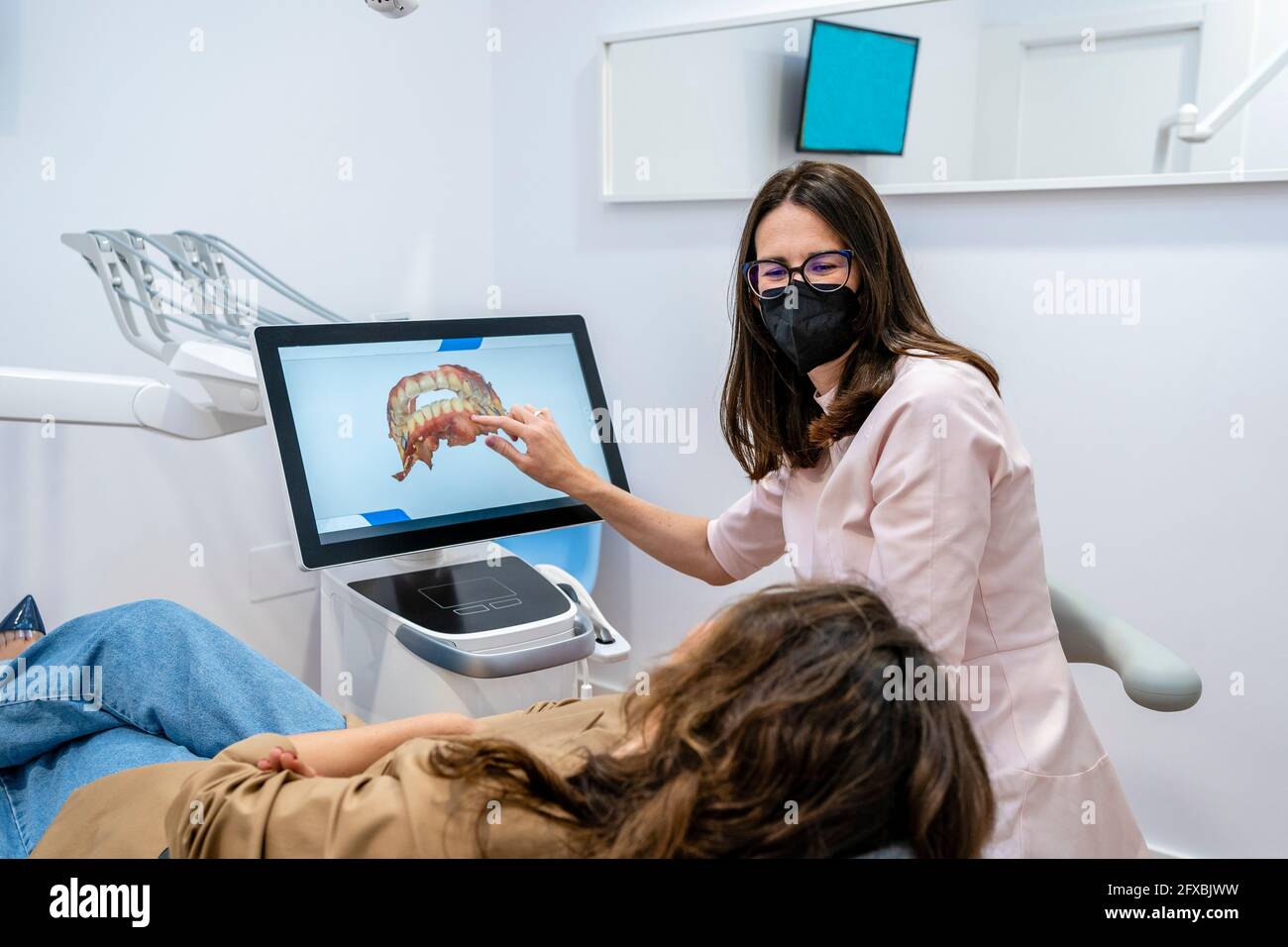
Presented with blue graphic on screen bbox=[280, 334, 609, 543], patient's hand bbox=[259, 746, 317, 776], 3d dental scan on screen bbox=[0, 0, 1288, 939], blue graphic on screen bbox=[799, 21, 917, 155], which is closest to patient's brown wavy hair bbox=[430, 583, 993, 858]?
3d dental scan on screen bbox=[0, 0, 1288, 939]

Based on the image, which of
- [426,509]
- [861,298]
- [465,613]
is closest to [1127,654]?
[861,298]

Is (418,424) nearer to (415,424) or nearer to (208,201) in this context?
(415,424)

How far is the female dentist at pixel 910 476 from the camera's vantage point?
119cm

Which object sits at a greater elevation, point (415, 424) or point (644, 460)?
point (415, 424)

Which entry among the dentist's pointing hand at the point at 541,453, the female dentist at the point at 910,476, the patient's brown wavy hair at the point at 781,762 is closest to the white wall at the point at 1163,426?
the female dentist at the point at 910,476

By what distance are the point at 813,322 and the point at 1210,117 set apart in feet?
3.03

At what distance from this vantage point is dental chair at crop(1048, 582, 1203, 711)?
1.23 m

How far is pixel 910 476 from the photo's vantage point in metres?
1.19

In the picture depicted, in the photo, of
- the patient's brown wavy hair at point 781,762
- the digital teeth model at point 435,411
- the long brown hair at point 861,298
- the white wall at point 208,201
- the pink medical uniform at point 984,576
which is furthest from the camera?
the white wall at point 208,201

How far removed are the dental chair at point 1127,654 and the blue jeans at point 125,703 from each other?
3.34 feet

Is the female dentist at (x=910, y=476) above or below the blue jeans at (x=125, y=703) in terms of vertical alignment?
above

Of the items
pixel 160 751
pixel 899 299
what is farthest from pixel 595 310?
pixel 160 751

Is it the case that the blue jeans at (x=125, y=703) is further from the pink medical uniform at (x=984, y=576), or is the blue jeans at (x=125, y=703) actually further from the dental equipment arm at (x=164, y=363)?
the pink medical uniform at (x=984, y=576)

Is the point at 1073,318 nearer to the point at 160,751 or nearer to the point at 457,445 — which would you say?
the point at 457,445
